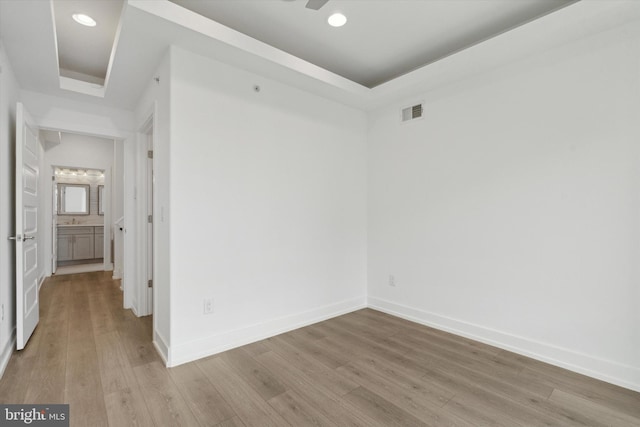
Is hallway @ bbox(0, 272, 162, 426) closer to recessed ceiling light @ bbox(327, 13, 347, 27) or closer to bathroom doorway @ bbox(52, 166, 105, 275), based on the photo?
recessed ceiling light @ bbox(327, 13, 347, 27)

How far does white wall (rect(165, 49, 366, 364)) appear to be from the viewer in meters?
2.45

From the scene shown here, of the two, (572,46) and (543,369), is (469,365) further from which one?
(572,46)

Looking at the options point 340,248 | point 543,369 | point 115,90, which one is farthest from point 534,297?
point 115,90

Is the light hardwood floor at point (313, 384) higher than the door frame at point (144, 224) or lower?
lower

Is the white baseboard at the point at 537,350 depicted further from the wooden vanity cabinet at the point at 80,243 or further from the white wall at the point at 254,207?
the wooden vanity cabinet at the point at 80,243

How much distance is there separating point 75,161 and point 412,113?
6.66m

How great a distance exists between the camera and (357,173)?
3893 mm

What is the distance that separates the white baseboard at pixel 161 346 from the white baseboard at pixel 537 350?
246 cm

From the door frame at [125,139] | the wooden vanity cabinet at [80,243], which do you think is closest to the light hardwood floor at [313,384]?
the door frame at [125,139]

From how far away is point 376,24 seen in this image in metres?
2.61

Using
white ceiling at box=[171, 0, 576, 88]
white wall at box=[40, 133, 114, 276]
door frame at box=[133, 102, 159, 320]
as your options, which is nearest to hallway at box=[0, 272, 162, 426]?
door frame at box=[133, 102, 159, 320]

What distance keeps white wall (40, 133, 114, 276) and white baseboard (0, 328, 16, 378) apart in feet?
11.5

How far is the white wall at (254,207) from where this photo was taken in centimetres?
245

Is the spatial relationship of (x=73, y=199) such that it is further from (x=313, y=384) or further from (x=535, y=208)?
(x=535, y=208)
